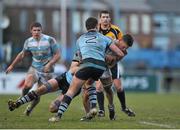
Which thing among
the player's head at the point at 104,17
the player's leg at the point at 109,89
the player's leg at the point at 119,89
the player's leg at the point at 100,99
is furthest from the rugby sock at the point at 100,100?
the player's head at the point at 104,17

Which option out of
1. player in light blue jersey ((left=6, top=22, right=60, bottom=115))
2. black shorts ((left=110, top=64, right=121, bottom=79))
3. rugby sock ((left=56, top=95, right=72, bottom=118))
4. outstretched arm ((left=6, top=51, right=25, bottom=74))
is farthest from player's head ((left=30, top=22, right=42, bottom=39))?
rugby sock ((left=56, top=95, right=72, bottom=118))

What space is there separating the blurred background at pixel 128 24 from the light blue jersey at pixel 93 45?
1635 inches

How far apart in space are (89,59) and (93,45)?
27 cm

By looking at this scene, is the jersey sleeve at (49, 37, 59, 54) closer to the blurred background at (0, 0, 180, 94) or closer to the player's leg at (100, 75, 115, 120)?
the player's leg at (100, 75, 115, 120)

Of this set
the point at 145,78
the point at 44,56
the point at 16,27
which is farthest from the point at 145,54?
the point at 44,56

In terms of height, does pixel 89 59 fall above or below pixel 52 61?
above

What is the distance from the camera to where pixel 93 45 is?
13109 mm

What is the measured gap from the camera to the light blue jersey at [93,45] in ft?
43.0

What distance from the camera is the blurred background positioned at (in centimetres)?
6353

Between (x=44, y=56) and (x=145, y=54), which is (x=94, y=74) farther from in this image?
(x=145, y=54)

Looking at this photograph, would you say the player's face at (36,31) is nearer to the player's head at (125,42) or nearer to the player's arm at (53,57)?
the player's arm at (53,57)

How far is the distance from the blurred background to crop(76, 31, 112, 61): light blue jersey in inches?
1635

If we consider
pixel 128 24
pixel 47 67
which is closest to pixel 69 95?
pixel 47 67

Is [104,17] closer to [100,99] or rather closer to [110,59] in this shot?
[110,59]
